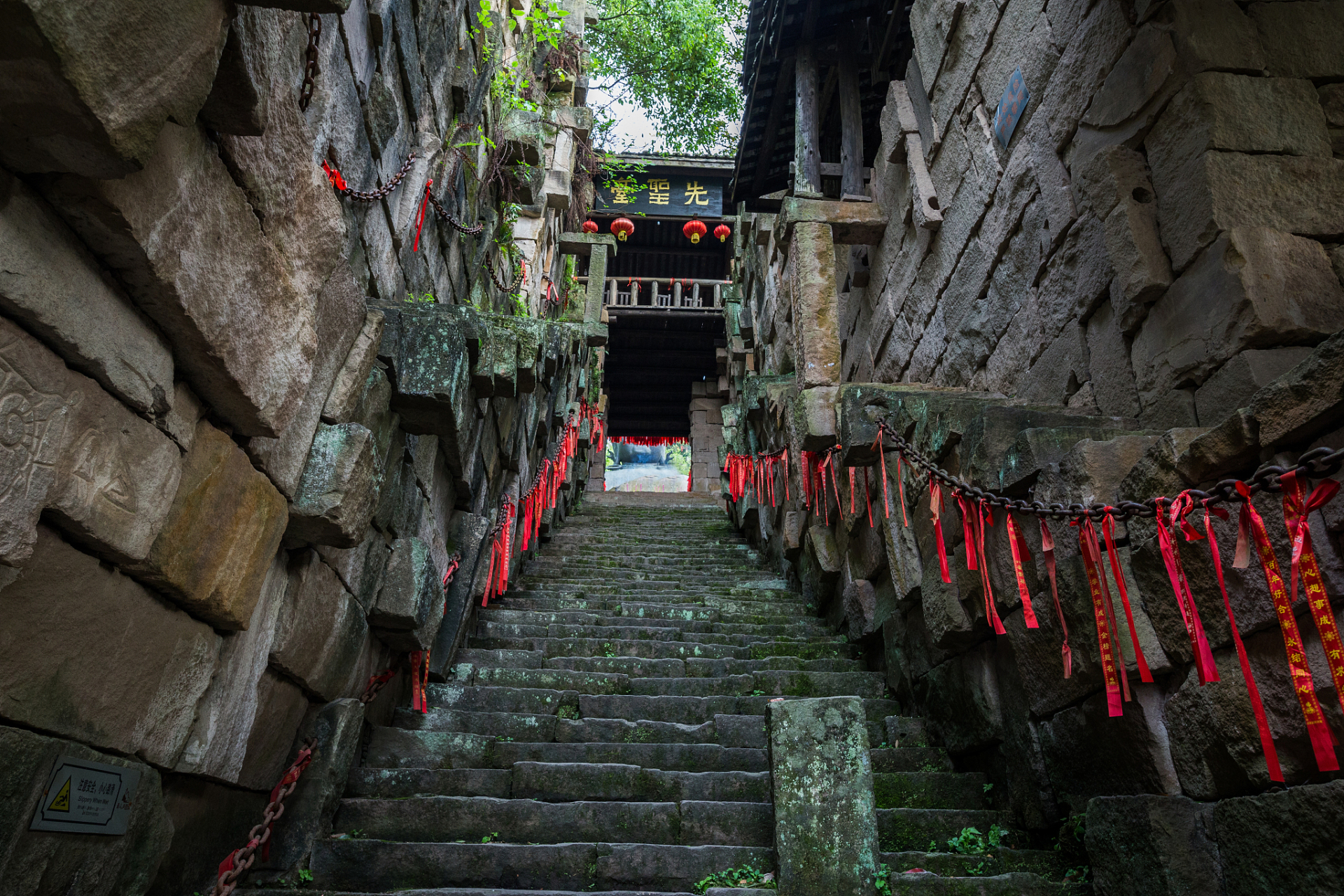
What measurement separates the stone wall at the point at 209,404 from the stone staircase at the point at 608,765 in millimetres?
342

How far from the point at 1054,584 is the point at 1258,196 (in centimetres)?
155

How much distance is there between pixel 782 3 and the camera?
22.1 feet

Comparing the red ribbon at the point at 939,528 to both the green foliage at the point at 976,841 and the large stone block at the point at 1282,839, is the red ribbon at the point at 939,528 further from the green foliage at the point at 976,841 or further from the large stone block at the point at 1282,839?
the large stone block at the point at 1282,839

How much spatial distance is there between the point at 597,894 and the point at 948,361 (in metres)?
3.76

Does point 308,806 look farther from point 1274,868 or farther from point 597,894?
point 1274,868

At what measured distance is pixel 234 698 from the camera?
7.56 ft

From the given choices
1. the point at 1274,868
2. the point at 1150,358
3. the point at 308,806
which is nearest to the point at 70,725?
the point at 308,806

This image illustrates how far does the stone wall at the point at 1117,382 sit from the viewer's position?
6.61 feet

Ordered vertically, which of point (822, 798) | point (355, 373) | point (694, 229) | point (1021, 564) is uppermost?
point (694, 229)

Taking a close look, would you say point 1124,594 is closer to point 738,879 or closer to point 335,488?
point 738,879

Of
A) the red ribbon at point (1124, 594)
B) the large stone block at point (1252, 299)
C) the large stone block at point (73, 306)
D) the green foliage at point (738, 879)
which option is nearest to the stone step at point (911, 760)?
the green foliage at point (738, 879)

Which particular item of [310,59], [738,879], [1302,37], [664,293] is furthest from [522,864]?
[664,293]

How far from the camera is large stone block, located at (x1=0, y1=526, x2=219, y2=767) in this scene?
1.46 metres


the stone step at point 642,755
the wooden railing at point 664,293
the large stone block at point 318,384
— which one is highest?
the wooden railing at point 664,293
